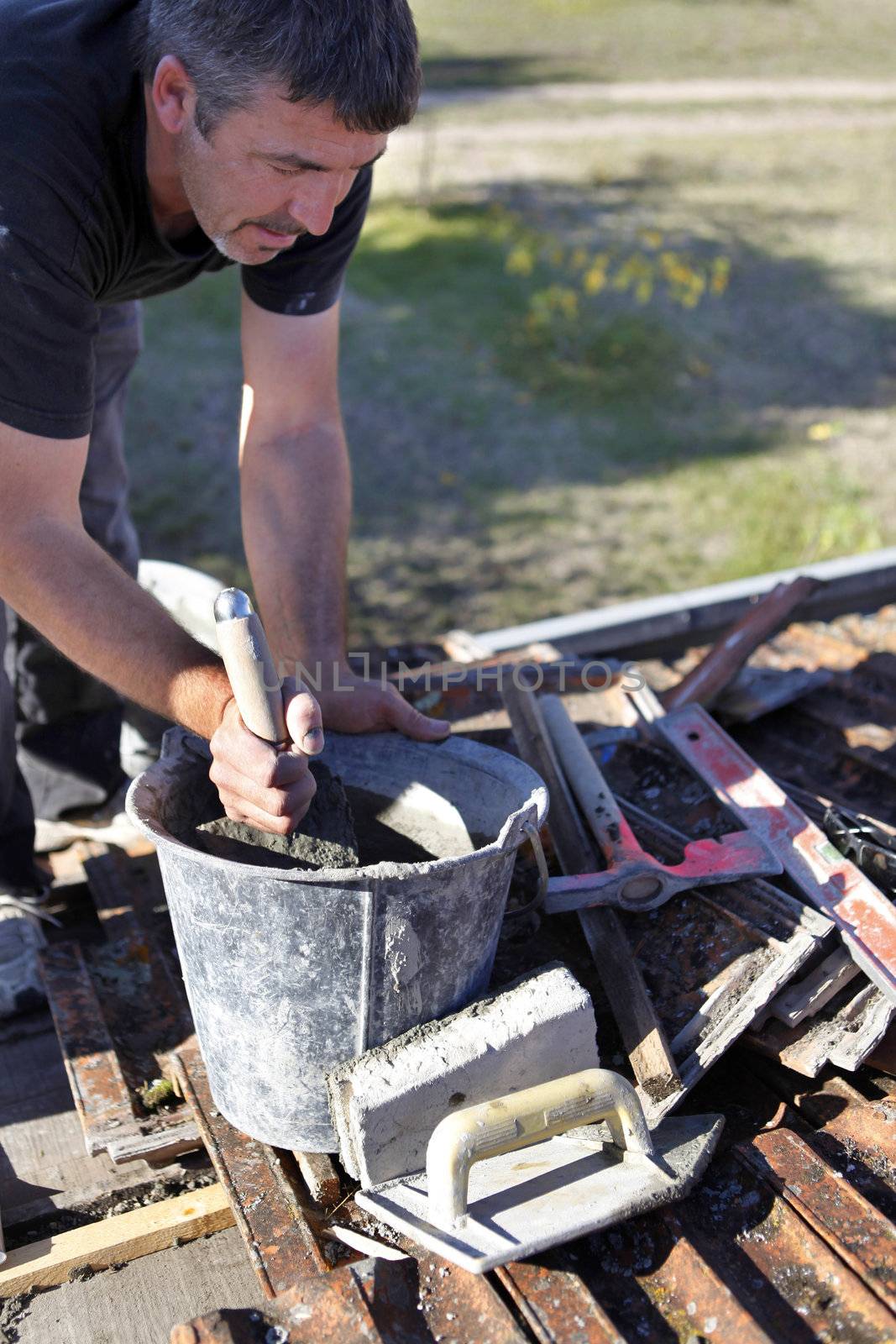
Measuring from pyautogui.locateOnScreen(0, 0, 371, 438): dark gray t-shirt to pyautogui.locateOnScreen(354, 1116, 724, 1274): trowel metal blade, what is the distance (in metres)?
1.39

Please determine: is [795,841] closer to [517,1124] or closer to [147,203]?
[517,1124]

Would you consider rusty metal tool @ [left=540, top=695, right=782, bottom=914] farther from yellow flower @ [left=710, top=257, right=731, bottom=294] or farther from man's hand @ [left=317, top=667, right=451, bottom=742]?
yellow flower @ [left=710, top=257, right=731, bottom=294]

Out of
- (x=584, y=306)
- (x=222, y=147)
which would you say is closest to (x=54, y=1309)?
(x=222, y=147)

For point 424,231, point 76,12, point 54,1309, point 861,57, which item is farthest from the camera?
point 861,57

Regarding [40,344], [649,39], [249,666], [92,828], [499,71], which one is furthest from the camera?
[649,39]

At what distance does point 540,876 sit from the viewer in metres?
2.18

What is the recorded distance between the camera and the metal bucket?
177cm

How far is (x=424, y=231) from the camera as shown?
10578mm

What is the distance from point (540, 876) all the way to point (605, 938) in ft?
0.65

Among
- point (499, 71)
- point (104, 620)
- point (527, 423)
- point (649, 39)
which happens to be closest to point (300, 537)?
point (104, 620)

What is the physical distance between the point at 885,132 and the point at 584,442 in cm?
941

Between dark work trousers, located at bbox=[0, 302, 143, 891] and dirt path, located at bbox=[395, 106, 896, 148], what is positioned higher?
dark work trousers, located at bbox=[0, 302, 143, 891]

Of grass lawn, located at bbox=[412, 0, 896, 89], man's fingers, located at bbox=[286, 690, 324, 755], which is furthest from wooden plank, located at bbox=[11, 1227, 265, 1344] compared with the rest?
grass lawn, located at bbox=[412, 0, 896, 89]

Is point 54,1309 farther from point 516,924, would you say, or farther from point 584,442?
point 584,442
